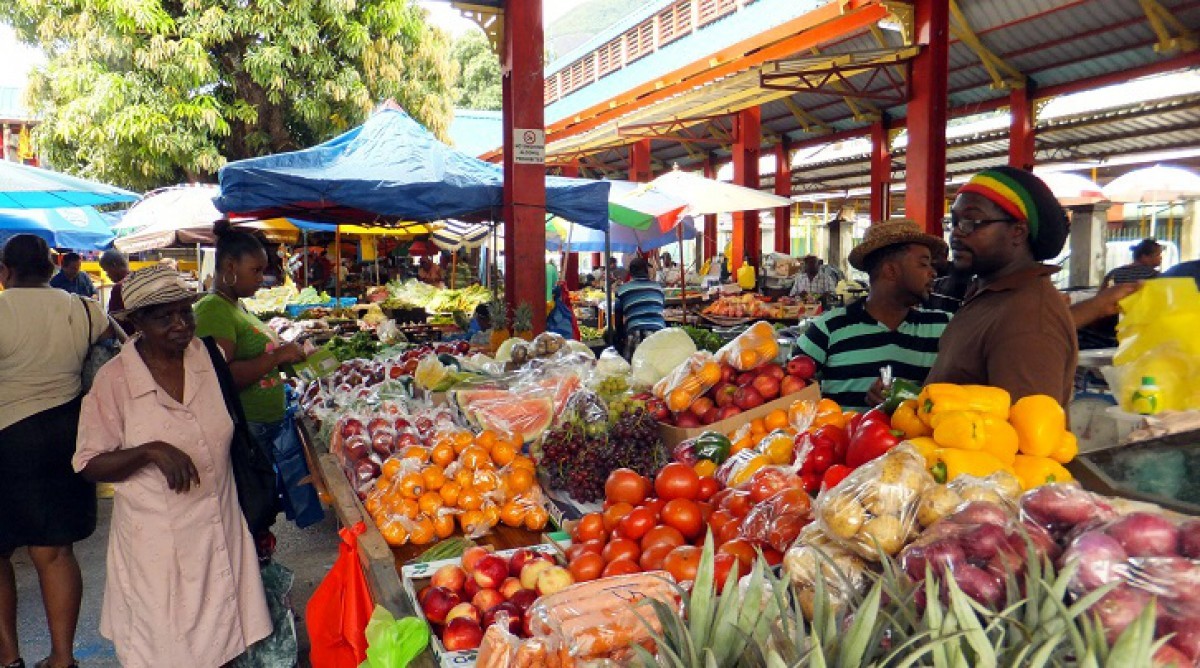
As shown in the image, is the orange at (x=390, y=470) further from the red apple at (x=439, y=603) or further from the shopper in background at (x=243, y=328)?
the shopper in background at (x=243, y=328)

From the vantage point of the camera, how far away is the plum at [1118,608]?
1.06 metres

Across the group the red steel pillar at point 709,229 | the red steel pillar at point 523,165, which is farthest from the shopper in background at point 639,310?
the red steel pillar at point 709,229

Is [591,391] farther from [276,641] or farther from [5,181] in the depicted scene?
[5,181]

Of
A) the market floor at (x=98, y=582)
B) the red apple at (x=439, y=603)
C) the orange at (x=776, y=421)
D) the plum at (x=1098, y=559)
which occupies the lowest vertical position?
the market floor at (x=98, y=582)

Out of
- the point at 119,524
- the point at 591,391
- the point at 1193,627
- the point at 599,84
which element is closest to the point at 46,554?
the point at 119,524

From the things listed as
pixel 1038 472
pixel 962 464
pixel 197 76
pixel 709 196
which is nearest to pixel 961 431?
pixel 962 464

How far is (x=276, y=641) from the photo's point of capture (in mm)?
3395

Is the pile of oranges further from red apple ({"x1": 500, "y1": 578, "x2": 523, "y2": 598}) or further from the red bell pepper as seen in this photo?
the red bell pepper

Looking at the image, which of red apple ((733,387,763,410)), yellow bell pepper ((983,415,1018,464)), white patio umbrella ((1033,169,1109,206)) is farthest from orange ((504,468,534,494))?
white patio umbrella ((1033,169,1109,206))

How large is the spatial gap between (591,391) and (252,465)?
1.37m

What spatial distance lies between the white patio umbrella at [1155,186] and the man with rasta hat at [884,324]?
1104 centimetres

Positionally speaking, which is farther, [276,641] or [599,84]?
[599,84]

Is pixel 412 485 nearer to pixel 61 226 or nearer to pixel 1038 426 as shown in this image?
pixel 1038 426

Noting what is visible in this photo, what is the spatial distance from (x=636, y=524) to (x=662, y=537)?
100 millimetres
